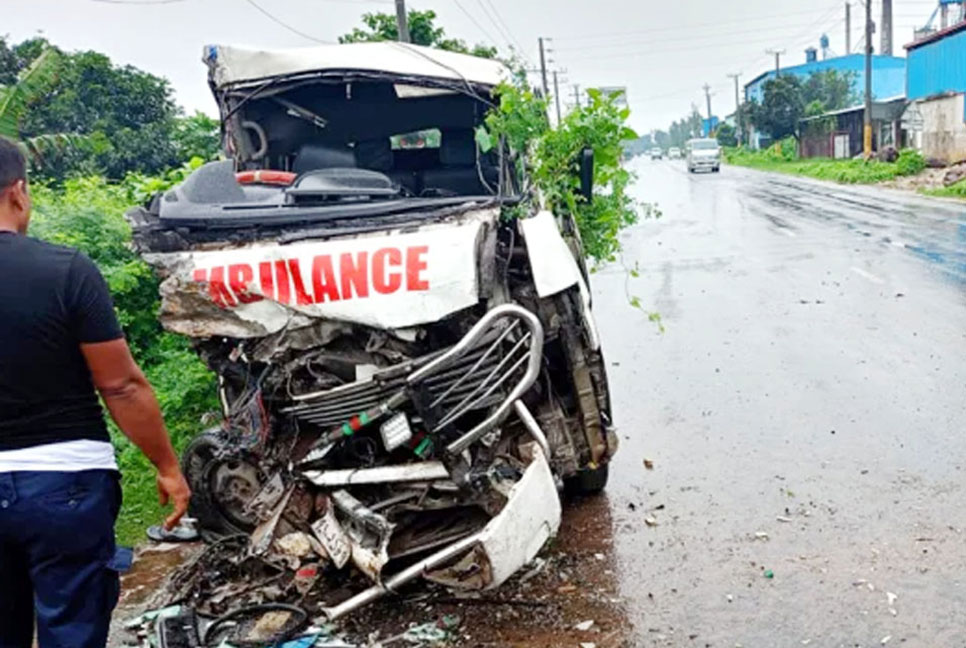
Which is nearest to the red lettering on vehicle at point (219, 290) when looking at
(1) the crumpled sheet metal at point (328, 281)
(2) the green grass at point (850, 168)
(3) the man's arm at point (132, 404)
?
(1) the crumpled sheet metal at point (328, 281)

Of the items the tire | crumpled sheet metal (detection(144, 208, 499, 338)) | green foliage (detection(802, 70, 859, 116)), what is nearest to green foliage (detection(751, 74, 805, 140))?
green foliage (detection(802, 70, 859, 116))

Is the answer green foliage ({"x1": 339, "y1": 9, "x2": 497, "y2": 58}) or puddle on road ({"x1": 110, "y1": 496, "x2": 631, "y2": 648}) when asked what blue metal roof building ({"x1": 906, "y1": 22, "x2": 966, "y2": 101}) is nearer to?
green foliage ({"x1": 339, "y1": 9, "x2": 497, "y2": 58})

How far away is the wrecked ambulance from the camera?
3.77 m

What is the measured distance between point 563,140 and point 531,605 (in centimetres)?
247

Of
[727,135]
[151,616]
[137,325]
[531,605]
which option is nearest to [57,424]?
[151,616]

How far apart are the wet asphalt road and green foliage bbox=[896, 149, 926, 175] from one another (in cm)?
2110

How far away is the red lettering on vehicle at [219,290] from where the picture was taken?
4.01 meters

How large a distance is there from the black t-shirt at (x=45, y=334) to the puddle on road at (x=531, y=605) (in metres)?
1.61

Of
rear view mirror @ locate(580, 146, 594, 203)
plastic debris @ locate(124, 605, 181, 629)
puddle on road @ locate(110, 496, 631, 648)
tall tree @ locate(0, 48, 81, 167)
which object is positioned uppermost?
tall tree @ locate(0, 48, 81, 167)

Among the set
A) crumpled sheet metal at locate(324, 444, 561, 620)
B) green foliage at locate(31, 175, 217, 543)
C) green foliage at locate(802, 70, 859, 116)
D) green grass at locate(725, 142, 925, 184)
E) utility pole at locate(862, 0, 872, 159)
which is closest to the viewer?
crumpled sheet metal at locate(324, 444, 561, 620)

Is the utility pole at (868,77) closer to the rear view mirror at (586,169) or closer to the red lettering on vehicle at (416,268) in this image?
the rear view mirror at (586,169)

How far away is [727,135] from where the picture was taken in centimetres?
7975

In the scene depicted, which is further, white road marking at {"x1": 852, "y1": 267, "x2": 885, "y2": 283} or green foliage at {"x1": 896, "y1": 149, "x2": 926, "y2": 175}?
green foliage at {"x1": 896, "y1": 149, "x2": 926, "y2": 175}

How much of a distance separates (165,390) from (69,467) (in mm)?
4024
